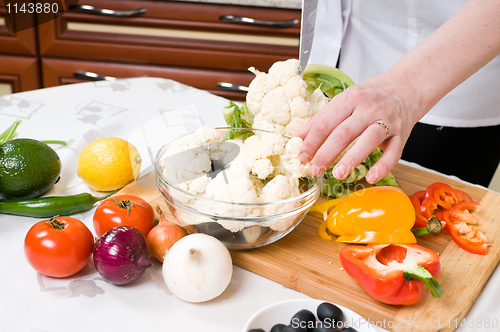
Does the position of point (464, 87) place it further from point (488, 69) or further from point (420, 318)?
point (420, 318)

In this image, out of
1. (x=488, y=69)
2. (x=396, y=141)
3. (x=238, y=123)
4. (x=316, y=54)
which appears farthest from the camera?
(x=316, y=54)

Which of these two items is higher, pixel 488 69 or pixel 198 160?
pixel 488 69

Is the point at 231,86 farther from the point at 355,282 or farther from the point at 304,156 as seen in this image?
the point at 355,282

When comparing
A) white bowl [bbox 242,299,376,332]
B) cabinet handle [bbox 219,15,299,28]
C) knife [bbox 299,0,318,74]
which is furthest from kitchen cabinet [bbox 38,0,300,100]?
white bowl [bbox 242,299,376,332]

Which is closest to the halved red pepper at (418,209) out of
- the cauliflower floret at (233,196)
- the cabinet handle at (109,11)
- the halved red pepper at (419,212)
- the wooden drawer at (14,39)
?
the halved red pepper at (419,212)

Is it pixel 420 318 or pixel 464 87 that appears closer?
pixel 420 318

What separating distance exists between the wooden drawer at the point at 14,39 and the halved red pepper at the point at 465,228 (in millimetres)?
2044

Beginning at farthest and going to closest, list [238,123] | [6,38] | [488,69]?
[6,38]
[488,69]
[238,123]

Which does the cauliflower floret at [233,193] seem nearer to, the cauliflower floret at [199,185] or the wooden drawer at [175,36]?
the cauliflower floret at [199,185]

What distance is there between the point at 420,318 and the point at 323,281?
16 cm

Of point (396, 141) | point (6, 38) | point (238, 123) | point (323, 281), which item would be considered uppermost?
point (396, 141)

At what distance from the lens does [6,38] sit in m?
2.07

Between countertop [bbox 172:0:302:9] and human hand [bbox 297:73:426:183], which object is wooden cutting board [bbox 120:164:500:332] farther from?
countertop [bbox 172:0:302:9]

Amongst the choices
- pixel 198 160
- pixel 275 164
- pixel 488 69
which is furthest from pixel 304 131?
pixel 488 69
